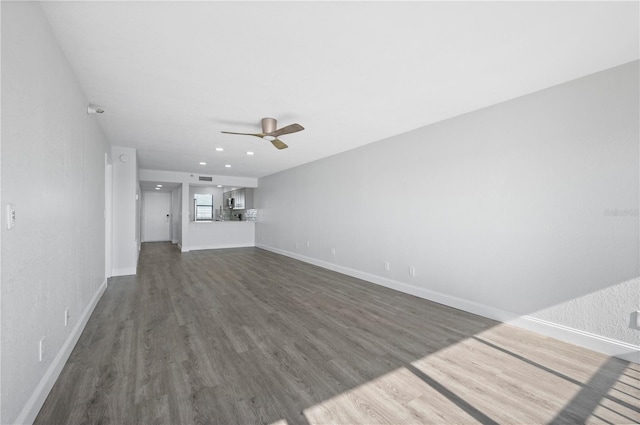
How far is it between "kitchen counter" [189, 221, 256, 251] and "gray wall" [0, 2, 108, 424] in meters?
6.25

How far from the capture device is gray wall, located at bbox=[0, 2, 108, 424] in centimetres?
130

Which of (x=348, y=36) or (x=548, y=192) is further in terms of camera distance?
(x=548, y=192)

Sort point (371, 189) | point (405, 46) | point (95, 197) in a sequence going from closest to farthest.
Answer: point (405, 46) < point (95, 197) < point (371, 189)

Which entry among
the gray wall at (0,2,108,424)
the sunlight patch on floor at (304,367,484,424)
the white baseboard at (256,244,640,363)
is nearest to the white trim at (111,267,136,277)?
the gray wall at (0,2,108,424)

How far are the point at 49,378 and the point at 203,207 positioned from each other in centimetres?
1085

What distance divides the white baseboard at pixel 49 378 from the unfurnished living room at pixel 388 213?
0.07ft

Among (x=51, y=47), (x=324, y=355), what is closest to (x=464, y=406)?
(x=324, y=355)

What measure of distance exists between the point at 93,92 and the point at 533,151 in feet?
15.1

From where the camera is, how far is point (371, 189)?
Answer: 15.8 feet

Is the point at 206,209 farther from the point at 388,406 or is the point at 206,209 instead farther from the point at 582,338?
the point at 582,338

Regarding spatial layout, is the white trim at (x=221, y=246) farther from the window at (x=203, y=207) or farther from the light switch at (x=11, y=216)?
the light switch at (x=11, y=216)

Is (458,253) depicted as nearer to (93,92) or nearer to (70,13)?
(70,13)

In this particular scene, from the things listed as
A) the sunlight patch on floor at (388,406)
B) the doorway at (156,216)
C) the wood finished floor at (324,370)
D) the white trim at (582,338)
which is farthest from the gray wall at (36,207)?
the doorway at (156,216)

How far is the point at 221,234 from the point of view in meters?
9.10
